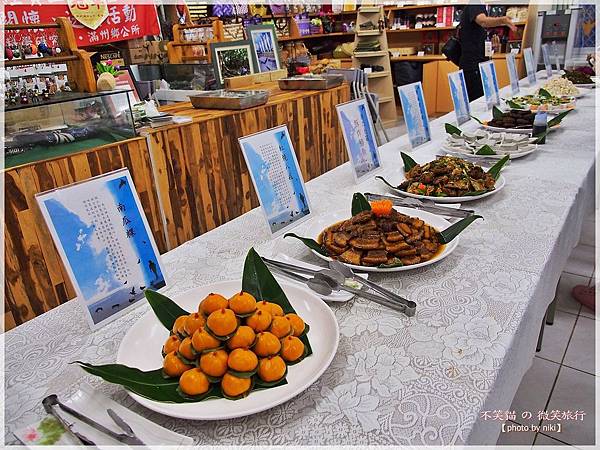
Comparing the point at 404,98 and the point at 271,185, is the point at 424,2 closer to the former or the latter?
the point at 404,98

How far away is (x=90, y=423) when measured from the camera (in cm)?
62

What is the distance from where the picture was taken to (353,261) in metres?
1.03

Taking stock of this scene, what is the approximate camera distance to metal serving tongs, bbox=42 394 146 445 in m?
0.59

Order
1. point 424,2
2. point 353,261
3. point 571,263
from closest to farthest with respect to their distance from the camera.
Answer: point 353,261 → point 571,263 → point 424,2

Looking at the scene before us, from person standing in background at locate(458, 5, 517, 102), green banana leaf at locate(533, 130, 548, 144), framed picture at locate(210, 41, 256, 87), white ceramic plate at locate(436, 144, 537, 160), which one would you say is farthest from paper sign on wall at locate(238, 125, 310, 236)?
person standing in background at locate(458, 5, 517, 102)

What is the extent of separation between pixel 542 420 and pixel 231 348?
136 centimetres

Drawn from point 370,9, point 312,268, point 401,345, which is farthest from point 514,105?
point 370,9

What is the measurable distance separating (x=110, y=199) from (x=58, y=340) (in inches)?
10.6

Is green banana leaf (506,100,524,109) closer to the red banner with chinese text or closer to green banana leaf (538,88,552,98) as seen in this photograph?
green banana leaf (538,88,552,98)

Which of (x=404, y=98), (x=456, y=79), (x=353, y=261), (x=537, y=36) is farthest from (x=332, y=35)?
(x=353, y=261)

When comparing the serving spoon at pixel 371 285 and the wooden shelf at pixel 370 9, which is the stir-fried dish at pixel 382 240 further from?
the wooden shelf at pixel 370 9

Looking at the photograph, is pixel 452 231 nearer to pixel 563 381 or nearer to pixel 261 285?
pixel 261 285

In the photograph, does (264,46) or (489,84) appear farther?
(264,46)

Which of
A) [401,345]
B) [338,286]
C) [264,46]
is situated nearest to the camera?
[401,345]
